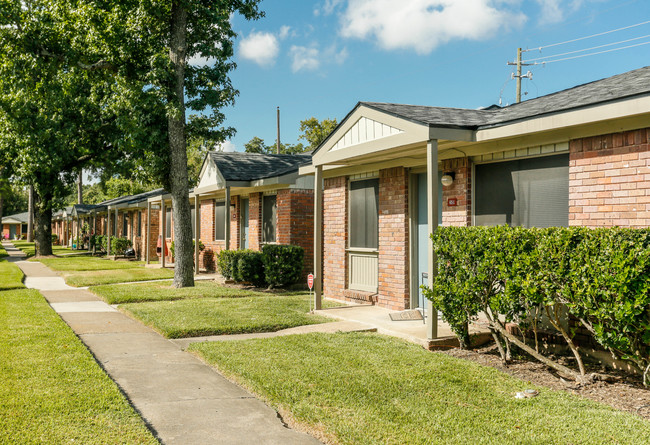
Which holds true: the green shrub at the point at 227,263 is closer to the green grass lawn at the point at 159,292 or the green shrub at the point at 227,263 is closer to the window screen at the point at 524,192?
the green grass lawn at the point at 159,292

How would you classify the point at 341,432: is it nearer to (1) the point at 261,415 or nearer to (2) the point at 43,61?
(1) the point at 261,415

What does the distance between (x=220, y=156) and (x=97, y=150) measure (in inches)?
575

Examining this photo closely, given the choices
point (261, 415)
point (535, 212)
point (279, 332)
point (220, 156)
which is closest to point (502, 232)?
point (535, 212)

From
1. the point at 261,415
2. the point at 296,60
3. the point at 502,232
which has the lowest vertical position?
A: the point at 261,415

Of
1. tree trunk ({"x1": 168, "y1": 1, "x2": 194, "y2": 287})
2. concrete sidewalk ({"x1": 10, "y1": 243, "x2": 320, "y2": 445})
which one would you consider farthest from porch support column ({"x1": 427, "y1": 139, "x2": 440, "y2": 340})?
tree trunk ({"x1": 168, "y1": 1, "x2": 194, "y2": 287})

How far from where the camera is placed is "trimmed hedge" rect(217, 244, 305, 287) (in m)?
13.9

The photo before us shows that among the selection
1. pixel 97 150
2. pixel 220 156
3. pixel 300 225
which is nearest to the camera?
pixel 300 225

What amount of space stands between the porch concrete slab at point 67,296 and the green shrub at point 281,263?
4.13 m

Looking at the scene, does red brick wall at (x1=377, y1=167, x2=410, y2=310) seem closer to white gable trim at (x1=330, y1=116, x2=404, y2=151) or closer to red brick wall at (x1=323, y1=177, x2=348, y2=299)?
white gable trim at (x1=330, y1=116, x2=404, y2=151)

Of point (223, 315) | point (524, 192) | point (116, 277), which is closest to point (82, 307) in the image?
point (223, 315)

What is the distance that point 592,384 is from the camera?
5.57 m

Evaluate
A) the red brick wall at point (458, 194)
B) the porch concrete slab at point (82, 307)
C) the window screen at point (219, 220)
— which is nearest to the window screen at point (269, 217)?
the window screen at point (219, 220)

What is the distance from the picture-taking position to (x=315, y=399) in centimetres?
510

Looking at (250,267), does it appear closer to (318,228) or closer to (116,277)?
(318,228)
